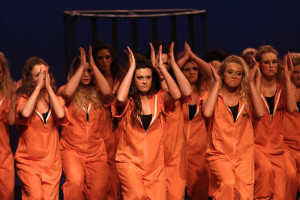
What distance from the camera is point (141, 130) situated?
554 cm

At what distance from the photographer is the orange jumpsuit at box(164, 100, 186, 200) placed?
599 centimetres

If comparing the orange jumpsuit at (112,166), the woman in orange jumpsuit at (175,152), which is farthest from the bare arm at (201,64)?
the orange jumpsuit at (112,166)

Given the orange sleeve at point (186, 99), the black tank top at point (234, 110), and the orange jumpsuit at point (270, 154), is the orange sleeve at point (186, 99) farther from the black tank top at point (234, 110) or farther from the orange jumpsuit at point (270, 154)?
the orange jumpsuit at point (270, 154)

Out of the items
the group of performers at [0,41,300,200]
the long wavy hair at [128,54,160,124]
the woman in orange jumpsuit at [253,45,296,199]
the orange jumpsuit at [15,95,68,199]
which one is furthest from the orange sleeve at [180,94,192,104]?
the orange jumpsuit at [15,95,68,199]

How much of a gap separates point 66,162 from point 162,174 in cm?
91

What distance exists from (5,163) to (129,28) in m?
2.96

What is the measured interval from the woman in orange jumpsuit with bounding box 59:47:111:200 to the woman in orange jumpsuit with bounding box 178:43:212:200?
2.54 ft

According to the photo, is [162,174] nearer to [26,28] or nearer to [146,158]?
[146,158]

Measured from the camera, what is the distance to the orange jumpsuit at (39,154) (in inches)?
220

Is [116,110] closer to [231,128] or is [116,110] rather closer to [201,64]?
[231,128]

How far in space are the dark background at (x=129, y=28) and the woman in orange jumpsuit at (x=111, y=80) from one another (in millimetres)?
1780

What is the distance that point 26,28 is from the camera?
26.6 ft

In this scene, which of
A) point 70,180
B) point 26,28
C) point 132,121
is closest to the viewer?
point 132,121

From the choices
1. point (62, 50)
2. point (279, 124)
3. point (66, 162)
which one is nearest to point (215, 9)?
point (62, 50)
